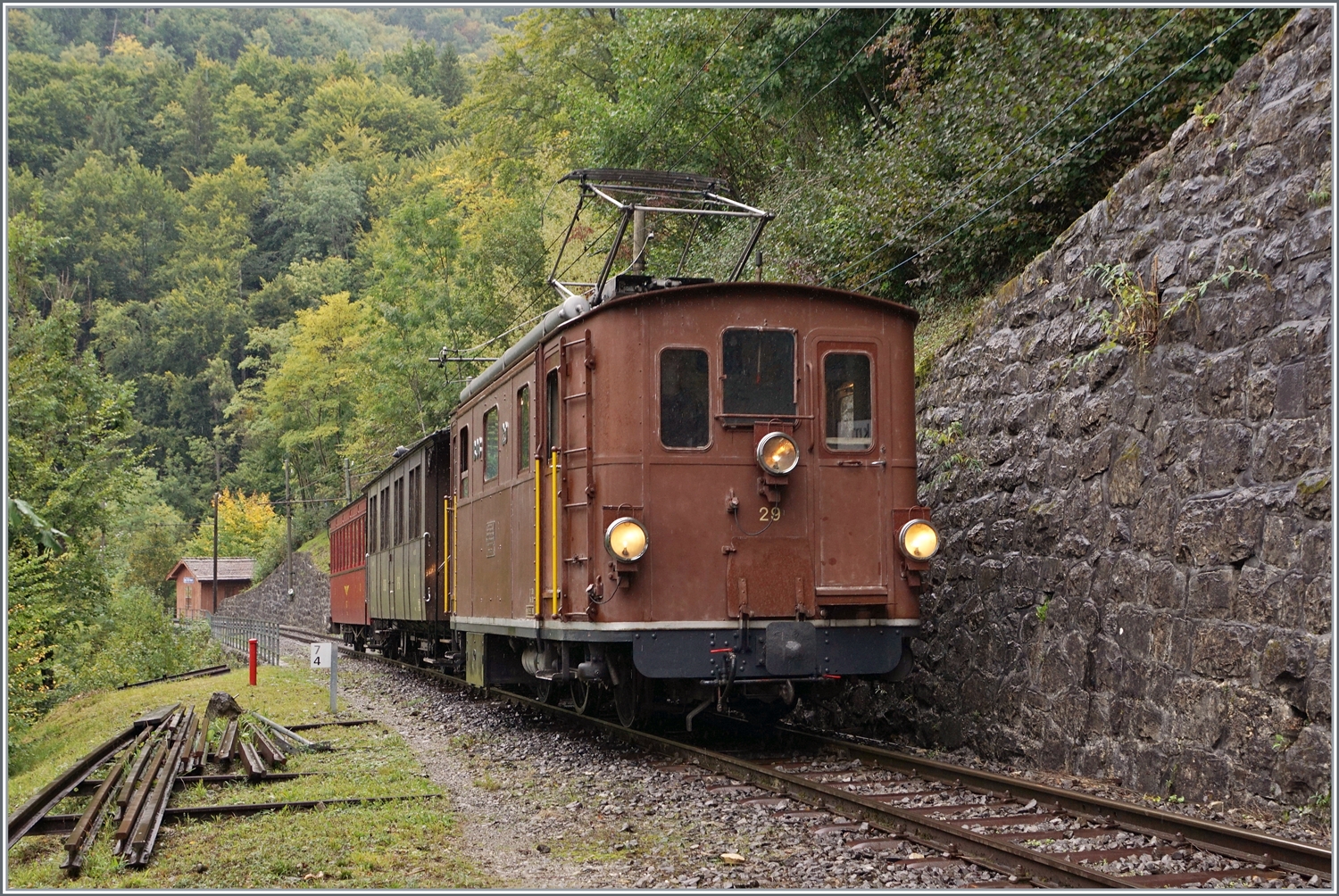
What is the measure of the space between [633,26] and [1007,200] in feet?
52.0

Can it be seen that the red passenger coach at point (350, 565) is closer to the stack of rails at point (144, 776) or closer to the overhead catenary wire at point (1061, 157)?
the stack of rails at point (144, 776)

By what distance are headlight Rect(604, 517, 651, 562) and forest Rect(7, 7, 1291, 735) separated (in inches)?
151

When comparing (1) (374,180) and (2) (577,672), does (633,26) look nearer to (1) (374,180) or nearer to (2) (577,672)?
(2) (577,672)

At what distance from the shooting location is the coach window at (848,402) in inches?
371

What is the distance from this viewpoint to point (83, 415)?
75.2 feet

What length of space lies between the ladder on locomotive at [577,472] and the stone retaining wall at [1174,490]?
11.3ft

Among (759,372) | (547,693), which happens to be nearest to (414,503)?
(547,693)

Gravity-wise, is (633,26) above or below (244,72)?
below

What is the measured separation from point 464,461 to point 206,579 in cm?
5775

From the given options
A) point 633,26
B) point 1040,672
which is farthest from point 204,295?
point 1040,672

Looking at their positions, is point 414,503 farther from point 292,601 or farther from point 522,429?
point 292,601

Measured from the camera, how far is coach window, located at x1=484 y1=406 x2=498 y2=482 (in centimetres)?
1184

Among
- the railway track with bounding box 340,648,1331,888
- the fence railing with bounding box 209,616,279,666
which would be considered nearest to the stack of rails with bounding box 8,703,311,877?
the railway track with bounding box 340,648,1331,888

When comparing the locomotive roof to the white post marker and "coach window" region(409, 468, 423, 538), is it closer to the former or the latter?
the white post marker
